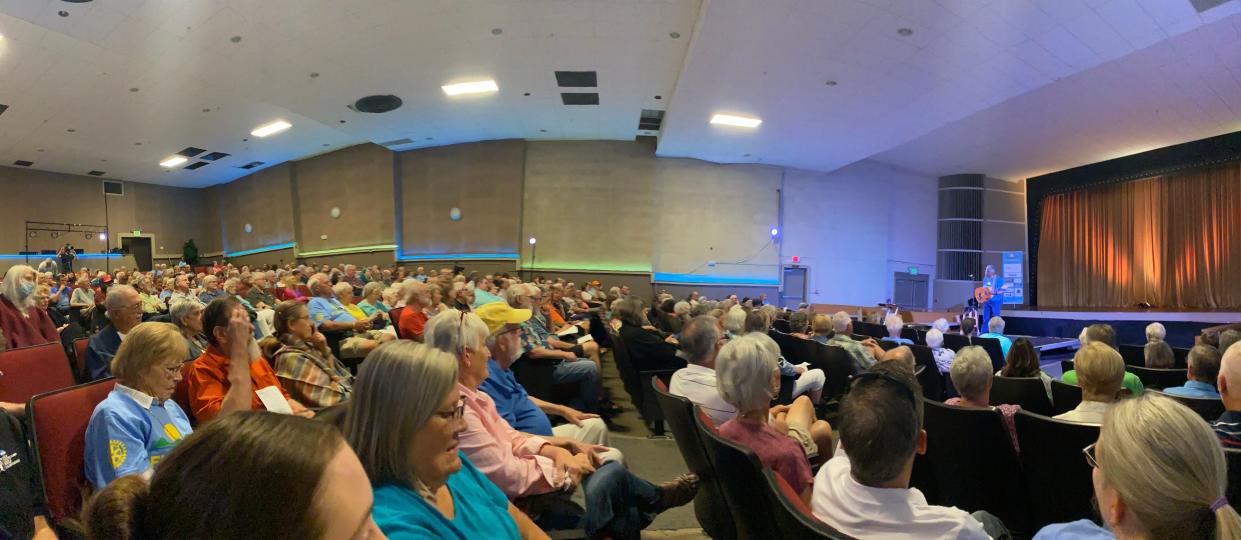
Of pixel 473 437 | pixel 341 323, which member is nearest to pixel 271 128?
pixel 341 323

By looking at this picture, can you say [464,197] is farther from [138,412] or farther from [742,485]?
[742,485]

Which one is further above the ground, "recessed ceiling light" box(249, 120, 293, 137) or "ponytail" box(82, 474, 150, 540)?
"recessed ceiling light" box(249, 120, 293, 137)

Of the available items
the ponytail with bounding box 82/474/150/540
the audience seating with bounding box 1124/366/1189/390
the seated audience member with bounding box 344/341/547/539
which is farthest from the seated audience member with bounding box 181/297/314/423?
the audience seating with bounding box 1124/366/1189/390

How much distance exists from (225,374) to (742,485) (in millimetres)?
2265

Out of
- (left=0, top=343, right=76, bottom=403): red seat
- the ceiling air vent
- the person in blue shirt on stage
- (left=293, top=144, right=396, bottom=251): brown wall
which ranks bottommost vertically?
the person in blue shirt on stage

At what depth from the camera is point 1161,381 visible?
366 cm

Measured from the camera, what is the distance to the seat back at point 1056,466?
6.17ft

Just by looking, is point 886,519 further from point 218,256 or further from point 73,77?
point 218,256

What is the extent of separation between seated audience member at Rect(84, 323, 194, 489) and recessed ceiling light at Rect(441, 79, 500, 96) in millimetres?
9401

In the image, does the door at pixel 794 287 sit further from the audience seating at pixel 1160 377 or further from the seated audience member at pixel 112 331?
the seated audience member at pixel 112 331

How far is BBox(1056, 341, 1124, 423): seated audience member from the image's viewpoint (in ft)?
7.51

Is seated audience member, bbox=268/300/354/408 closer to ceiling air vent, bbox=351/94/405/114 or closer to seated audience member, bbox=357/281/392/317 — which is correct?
seated audience member, bbox=357/281/392/317

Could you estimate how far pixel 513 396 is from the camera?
2.76m

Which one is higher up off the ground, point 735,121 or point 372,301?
point 735,121
